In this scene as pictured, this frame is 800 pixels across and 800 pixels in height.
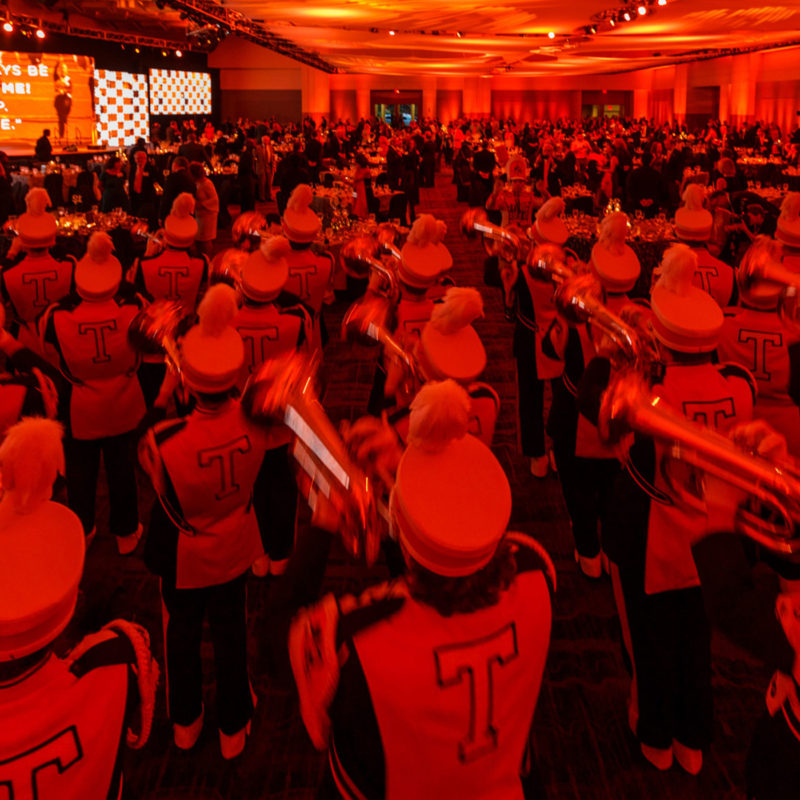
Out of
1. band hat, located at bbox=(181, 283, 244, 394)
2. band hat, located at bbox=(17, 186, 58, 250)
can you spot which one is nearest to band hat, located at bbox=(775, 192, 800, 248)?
band hat, located at bbox=(181, 283, 244, 394)

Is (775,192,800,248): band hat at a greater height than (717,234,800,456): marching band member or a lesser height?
greater

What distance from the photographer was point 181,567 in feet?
7.48

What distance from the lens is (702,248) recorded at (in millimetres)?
4527

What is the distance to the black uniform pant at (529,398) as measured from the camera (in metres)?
4.21

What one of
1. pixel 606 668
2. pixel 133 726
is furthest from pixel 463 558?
pixel 606 668

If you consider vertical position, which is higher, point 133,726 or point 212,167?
point 212,167

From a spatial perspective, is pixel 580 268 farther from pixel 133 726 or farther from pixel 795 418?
pixel 133 726

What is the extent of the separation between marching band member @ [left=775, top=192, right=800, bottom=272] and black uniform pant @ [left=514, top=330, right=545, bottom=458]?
145cm

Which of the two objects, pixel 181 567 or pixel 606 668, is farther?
pixel 606 668

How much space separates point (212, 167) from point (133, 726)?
12.4 m

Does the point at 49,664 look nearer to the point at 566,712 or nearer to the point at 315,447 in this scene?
the point at 315,447

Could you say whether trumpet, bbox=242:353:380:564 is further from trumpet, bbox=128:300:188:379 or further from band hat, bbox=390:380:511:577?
trumpet, bbox=128:300:188:379

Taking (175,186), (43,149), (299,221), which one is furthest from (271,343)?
(43,149)

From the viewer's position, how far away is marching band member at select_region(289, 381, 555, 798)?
4.12 ft
